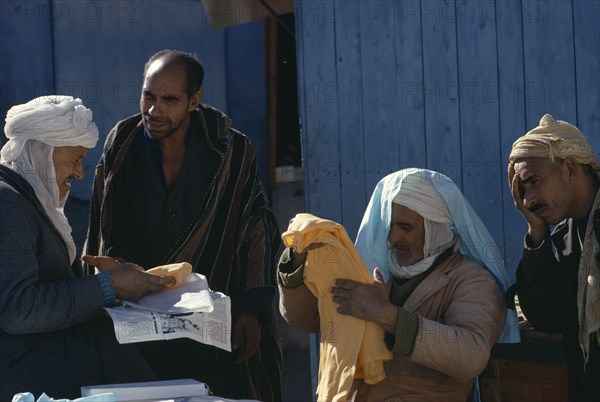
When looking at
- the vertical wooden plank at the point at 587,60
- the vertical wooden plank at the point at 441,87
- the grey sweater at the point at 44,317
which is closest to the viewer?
the grey sweater at the point at 44,317

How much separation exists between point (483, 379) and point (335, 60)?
2.13 metres

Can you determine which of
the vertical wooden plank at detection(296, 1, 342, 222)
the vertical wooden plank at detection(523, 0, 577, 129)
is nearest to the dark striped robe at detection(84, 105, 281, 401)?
the vertical wooden plank at detection(296, 1, 342, 222)

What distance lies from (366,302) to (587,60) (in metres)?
2.16

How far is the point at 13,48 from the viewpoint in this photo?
269 inches

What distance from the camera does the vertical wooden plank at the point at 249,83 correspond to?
7191 mm

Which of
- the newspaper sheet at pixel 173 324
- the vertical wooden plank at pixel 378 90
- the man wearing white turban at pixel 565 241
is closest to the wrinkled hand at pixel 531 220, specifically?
the man wearing white turban at pixel 565 241

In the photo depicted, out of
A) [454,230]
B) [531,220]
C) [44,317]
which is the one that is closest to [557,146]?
[531,220]

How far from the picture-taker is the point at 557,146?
12.5ft

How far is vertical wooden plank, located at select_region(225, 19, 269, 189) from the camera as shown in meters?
7.19

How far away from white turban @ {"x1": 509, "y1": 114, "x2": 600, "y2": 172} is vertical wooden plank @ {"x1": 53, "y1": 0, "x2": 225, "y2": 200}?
→ 3552mm

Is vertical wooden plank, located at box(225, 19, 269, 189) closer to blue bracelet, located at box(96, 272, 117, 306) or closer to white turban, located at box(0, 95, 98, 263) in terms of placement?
white turban, located at box(0, 95, 98, 263)

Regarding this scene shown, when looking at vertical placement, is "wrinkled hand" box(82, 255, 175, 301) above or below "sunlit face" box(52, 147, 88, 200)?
below

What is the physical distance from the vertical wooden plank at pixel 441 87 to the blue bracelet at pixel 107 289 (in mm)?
2451

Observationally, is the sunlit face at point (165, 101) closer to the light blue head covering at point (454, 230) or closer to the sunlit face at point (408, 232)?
the light blue head covering at point (454, 230)
